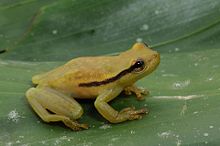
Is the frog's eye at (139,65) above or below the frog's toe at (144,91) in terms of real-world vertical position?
above

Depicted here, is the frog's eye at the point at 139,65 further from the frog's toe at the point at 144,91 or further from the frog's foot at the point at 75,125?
the frog's foot at the point at 75,125

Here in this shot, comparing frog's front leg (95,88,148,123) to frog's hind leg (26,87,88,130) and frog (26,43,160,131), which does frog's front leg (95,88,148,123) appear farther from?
frog's hind leg (26,87,88,130)

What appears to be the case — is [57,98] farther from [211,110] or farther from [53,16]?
[53,16]

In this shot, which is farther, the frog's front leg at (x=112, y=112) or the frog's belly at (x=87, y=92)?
the frog's belly at (x=87, y=92)

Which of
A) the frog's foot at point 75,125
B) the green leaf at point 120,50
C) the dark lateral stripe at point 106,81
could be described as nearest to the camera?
the green leaf at point 120,50

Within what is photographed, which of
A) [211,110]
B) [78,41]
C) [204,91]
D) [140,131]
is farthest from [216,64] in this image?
[78,41]

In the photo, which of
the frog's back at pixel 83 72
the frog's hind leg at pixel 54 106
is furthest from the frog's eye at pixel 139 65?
the frog's hind leg at pixel 54 106

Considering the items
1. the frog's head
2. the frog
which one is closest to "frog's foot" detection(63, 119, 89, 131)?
the frog
